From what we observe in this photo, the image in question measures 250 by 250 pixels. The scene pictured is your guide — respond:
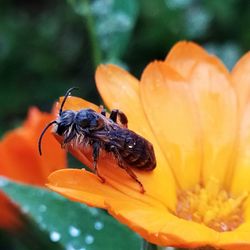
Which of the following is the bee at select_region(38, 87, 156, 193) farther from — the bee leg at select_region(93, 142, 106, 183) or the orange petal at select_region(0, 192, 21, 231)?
the orange petal at select_region(0, 192, 21, 231)

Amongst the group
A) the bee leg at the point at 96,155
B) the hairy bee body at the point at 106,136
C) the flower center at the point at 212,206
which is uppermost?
the hairy bee body at the point at 106,136

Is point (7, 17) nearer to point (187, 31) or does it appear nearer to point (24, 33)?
point (24, 33)

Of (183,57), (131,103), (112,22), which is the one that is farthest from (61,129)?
(112,22)

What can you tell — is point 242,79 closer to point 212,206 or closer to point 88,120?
point 212,206

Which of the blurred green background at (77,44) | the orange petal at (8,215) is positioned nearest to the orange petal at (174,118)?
the orange petal at (8,215)

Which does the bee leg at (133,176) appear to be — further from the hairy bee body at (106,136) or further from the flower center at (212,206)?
the flower center at (212,206)

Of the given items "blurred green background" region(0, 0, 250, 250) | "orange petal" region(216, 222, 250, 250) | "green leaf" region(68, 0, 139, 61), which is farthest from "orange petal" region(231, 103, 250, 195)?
"blurred green background" region(0, 0, 250, 250)

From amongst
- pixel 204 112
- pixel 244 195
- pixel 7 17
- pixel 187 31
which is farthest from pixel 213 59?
pixel 7 17
